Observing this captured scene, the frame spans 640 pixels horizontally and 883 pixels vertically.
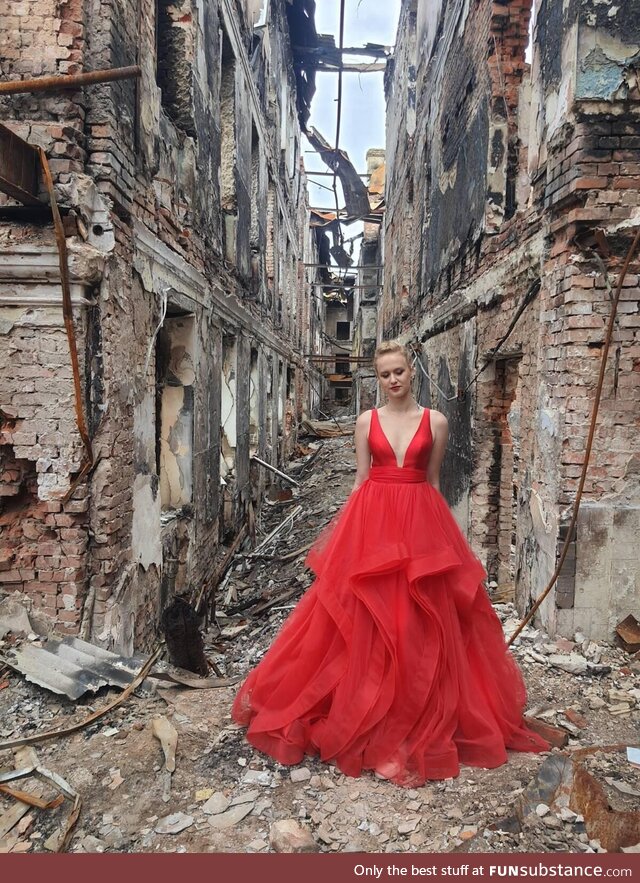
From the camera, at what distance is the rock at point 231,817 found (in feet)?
7.76

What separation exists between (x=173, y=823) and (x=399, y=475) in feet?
6.02

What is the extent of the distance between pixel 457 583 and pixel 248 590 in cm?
484

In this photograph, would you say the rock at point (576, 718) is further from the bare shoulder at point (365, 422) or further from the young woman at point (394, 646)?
the bare shoulder at point (365, 422)

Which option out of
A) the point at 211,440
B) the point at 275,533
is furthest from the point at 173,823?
the point at 275,533

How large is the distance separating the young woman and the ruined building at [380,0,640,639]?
1558 millimetres

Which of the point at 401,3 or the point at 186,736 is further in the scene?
the point at 401,3

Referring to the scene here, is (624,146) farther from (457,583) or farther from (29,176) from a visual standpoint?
(29,176)

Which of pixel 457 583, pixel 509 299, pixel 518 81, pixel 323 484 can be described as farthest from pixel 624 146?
pixel 323 484

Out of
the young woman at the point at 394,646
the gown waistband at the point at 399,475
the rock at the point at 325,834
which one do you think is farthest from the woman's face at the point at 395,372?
the rock at the point at 325,834

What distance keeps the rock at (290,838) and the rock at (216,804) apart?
253mm

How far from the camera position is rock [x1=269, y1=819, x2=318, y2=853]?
2.21 meters

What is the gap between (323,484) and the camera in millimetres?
11758

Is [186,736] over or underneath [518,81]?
underneath

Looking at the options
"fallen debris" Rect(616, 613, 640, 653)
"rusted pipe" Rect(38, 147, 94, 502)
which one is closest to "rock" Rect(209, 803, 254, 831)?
"rusted pipe" Rect(38, 147, 94, 502)
